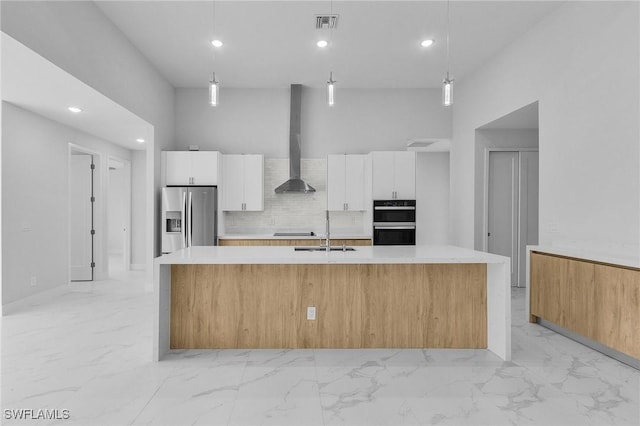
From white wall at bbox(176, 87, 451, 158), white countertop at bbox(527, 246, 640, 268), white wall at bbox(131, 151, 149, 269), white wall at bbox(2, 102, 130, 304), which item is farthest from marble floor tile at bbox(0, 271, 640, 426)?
white wall at bbox(131, 151, 149, 269)

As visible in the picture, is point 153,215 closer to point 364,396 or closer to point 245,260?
point 245,260

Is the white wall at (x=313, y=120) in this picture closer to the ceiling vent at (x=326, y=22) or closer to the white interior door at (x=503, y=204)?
the white interior door at (x=503, y=204)

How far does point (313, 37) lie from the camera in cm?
456

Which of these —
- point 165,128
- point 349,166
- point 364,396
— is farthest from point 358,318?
point 165,128

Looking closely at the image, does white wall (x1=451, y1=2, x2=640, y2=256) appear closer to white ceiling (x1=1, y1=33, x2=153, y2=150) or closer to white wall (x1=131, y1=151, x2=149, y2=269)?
white ceiling (x1=1, y1=33, x2=153, y2=150)

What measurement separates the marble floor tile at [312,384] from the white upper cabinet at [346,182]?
305 centimetres

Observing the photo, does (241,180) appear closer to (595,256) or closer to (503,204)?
(503,204)

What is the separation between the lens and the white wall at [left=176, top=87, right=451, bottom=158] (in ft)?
20.8

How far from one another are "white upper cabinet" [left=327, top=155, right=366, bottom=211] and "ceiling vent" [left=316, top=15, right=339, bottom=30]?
85.5 inches

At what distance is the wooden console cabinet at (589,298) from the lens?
2.86 m

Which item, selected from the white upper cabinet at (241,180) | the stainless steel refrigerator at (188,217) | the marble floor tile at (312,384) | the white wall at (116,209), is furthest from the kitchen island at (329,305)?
the white wall at (116,209)

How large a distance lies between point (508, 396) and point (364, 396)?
0.91 m

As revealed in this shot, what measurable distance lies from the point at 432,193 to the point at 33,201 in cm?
786

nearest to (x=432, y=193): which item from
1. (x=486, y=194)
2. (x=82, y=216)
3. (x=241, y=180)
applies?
(x=486, y=194)
